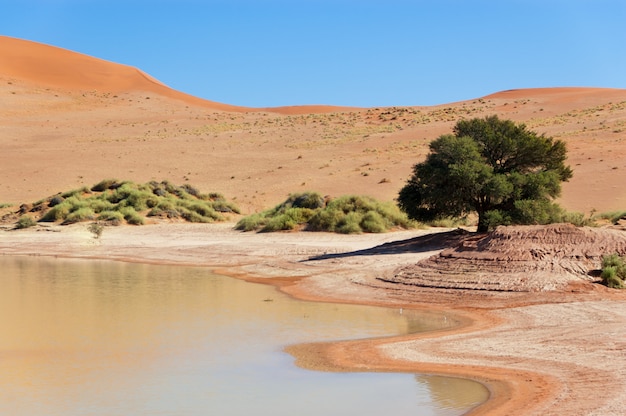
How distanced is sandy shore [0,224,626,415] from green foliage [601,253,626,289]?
0.36 m

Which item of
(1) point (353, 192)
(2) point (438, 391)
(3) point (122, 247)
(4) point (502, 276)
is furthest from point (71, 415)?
(1) point (353, 192)

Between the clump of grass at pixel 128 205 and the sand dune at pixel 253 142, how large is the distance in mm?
4121

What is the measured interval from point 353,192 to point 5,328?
31.2 m

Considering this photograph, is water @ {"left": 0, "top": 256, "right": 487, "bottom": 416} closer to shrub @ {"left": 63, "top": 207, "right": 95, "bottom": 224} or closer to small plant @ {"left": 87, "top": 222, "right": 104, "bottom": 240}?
small plant @ {"left": 87, "top": 222, "right": 104, "bottom": 240}

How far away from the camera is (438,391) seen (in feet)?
31.6

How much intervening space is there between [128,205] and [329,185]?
12.5 meters

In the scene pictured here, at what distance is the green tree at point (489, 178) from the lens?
23.1 metres

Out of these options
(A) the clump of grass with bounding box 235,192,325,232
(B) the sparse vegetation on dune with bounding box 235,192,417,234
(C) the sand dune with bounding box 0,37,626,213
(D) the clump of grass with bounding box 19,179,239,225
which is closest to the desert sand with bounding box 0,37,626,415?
(C) the sand dune with bounding box 0,37,626,213

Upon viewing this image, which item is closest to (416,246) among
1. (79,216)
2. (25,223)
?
(79,216)

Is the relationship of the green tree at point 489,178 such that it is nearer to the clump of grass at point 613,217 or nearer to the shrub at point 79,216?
the clump of grass at point 613,217

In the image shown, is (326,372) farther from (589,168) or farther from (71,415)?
(589,168)

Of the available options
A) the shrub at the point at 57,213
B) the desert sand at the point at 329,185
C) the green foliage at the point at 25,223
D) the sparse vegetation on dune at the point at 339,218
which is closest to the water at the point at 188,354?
the desert sand at the point at 329,185

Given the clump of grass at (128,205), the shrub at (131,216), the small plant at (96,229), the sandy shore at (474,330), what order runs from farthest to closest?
the clump of grass at (128,205)
the shrub at (131,216)
the small plant at (96,229)
the sandy shore at (474,330)

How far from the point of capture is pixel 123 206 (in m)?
39.0
